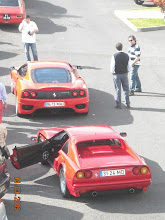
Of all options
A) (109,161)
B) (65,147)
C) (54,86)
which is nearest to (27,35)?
(54,86)

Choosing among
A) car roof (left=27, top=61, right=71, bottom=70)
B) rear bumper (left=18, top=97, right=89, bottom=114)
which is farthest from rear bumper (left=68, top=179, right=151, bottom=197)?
car roof (left=27, top=61, right=71, bottom=70)

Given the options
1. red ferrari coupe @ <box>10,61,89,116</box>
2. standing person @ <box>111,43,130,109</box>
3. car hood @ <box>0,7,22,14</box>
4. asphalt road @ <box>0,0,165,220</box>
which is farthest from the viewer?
car hood @ <box>0,7,22,14</box>

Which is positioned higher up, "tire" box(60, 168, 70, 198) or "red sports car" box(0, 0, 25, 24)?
"tire" box(60, 168, 70, 198)

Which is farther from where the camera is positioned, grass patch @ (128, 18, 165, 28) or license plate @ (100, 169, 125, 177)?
grass patch @ (128, 18, 165, 28)

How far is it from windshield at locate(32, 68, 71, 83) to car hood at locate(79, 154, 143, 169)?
6015 millimetres

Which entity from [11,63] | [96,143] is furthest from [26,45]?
[96,143]

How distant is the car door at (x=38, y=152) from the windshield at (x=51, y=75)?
4.72m

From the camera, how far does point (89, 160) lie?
11180mm

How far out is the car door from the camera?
1211 centimetres

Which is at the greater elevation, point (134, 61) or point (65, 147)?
point (65, 147)

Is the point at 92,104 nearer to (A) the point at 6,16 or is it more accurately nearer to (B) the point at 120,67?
(B) the point at 120,67

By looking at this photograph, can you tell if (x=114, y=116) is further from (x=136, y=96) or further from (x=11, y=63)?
(x=11, y=63)

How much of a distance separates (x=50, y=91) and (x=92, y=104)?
2263mm

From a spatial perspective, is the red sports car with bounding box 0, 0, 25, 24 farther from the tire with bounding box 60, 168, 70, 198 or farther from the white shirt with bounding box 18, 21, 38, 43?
the tire with bounding box 60, 168, 70, 198
